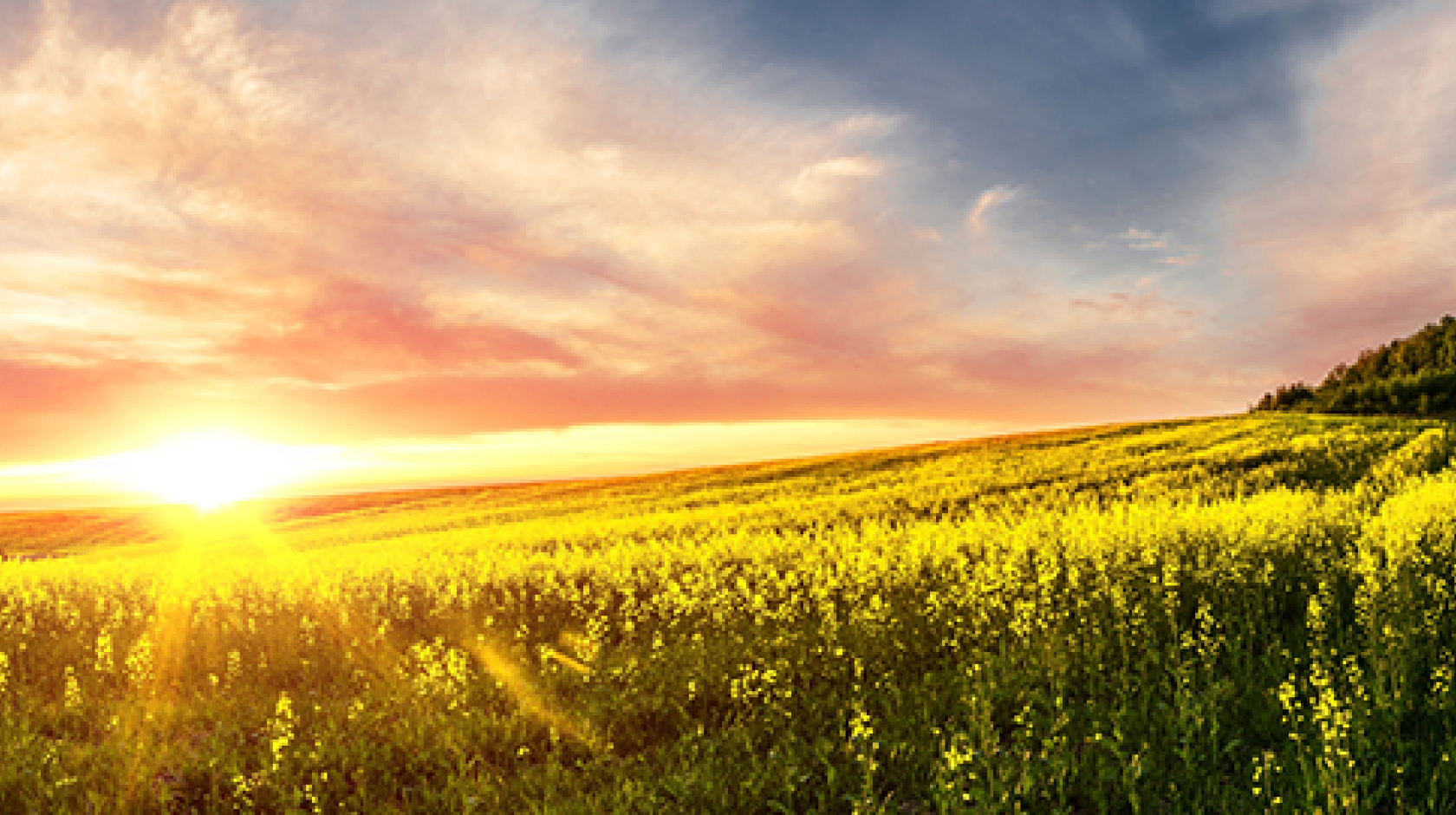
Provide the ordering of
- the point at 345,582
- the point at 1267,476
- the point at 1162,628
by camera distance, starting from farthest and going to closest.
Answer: the point at 1267,476
the point at 345,582
the point at 1162,628

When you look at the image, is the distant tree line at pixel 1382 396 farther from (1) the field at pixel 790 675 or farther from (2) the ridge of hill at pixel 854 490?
(1) the field at pixel 790 675

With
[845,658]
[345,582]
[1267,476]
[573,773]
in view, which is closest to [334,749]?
[573,773]

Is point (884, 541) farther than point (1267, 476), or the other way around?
point (1267, 476)

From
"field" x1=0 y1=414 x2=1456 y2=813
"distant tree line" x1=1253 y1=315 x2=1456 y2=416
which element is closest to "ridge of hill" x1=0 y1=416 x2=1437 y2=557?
"field" x1=0 y1=414 x2=1456 y2=813

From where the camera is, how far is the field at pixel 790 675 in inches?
215

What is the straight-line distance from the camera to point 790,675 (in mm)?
7328

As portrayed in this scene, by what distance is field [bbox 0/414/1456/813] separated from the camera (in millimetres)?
5473

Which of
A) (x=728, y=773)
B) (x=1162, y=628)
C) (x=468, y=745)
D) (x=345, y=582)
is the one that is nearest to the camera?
(x=728, y=773)

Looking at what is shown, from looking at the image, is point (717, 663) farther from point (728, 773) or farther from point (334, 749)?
point (334, 749)

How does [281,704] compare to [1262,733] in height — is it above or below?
above

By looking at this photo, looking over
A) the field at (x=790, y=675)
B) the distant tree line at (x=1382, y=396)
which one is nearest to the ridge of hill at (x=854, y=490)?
the field at (x=790, y=675)

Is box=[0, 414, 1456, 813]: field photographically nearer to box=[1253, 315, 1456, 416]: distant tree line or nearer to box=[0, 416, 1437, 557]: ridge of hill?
box=[0, 416, 1437, 557]: ridge of hill

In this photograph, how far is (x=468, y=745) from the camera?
6.66 meters

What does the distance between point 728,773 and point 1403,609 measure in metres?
6.68
